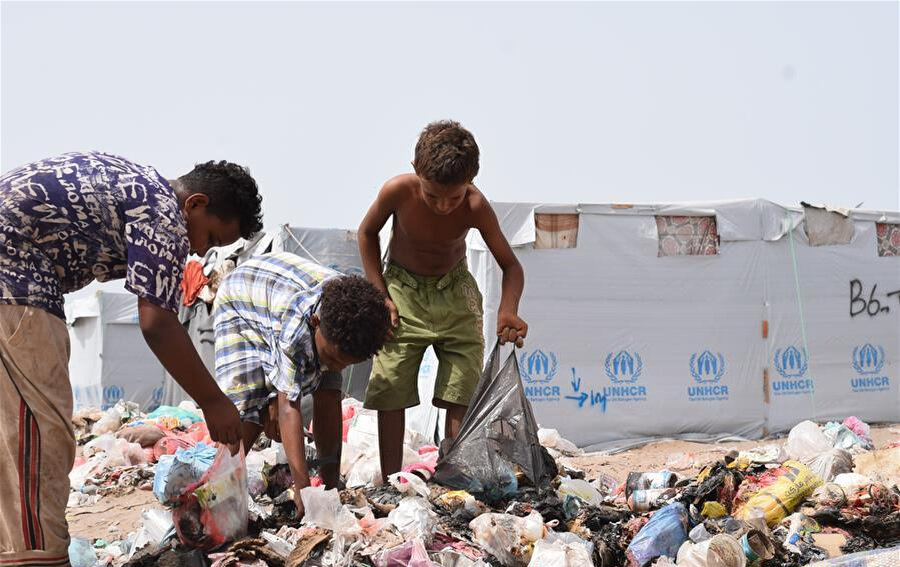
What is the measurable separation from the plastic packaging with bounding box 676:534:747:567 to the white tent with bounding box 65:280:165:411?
15795 mm

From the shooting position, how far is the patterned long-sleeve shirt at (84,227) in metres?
2.43

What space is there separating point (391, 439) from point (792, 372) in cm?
625

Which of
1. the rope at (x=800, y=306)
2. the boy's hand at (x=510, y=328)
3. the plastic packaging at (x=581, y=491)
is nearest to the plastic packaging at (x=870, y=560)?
the plastic packaging at (x=581, y=491)

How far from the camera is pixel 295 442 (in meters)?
3.27

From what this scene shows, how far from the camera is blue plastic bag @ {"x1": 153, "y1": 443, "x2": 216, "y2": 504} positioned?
3151mm

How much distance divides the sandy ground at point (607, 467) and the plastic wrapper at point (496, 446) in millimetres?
1782

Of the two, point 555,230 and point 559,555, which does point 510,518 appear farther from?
point 555,230

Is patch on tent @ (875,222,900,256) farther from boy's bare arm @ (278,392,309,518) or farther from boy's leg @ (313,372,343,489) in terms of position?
boy's bare arm @ (278,392,309,518)

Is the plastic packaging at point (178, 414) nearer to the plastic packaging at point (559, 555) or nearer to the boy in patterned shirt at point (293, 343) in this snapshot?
the boy in patterned shirt at point (293, 343)

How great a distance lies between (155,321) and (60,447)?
0.49 m

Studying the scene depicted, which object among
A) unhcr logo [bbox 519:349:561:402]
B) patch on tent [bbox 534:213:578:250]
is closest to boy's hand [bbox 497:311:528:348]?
unhcr logo [bbox 519:349:561:402]

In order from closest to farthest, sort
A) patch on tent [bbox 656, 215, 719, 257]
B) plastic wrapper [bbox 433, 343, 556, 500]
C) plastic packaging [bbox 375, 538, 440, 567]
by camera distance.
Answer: plastic packaging [bbox 375, 538, 440, 567] < plastic wrapper [bbox 433, 343, 556, 500] < patch on tent [bbox 656, 215, 719, 257]

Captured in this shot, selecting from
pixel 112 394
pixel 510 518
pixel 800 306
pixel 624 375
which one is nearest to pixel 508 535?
pixel 510 518

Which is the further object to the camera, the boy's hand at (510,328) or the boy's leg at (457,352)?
the boy's leg at (457,352)
